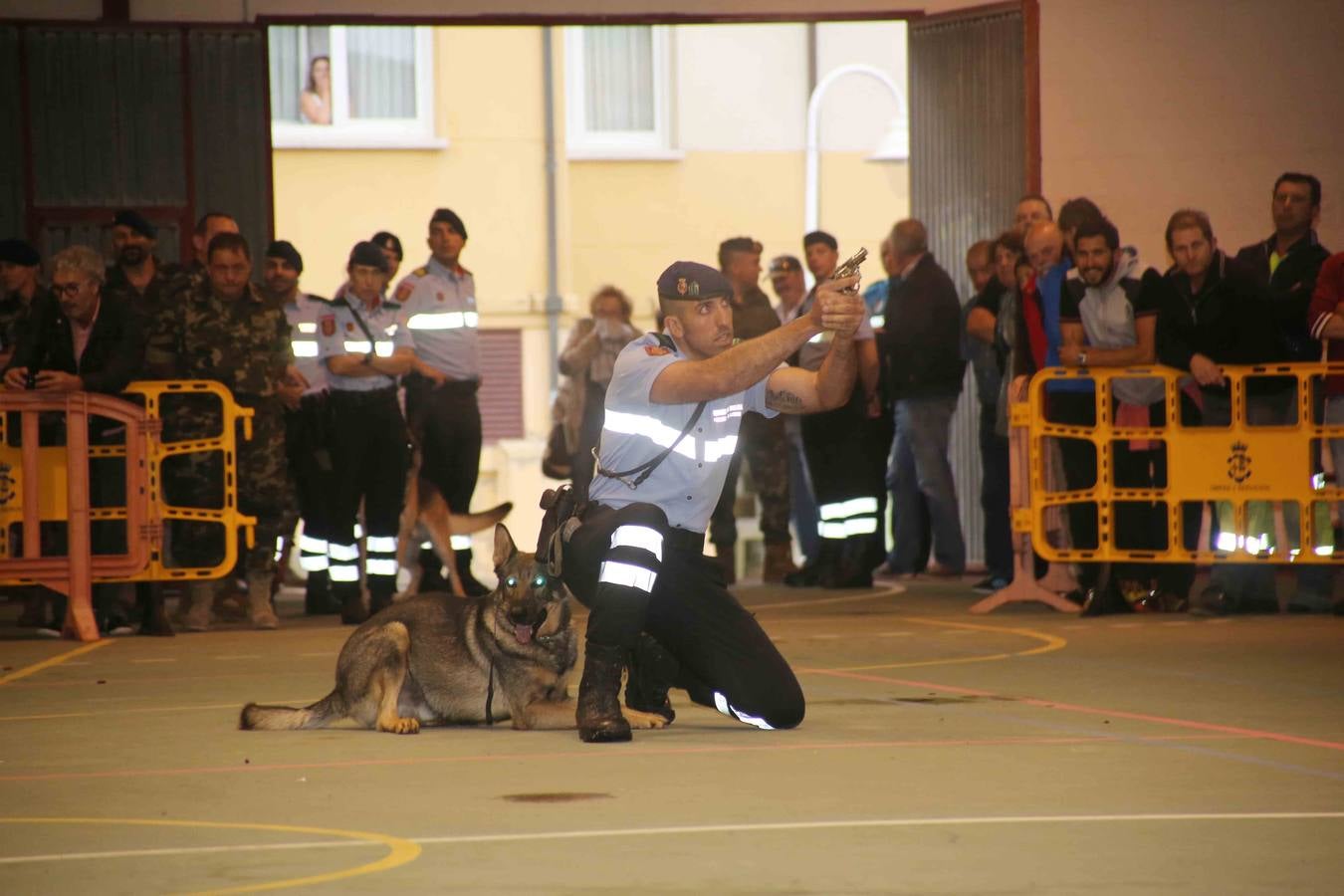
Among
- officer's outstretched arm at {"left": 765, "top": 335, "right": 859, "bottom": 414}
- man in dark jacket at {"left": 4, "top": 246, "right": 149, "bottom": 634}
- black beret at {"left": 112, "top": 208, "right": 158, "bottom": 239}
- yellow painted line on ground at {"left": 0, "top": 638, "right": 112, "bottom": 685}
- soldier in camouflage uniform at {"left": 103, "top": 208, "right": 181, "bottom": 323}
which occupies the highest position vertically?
black beret at {"left": 112, "top": 208, "right": 158, "bottom": 239}

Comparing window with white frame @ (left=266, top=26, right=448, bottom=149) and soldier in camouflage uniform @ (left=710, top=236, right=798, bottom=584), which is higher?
window with white frame @ (left=266, top=26, right=448, bottom=149)

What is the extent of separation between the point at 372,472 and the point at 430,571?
4.63 ft

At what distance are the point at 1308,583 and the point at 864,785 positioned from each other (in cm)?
692

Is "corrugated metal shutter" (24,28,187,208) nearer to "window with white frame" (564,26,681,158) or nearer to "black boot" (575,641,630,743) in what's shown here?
"black boot" (575,641,630,743)

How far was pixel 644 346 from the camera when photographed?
843 cm

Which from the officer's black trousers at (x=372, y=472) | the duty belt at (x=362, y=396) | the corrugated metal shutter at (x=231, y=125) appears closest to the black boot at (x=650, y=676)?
the officer's black trousers at (x=372, y=472)

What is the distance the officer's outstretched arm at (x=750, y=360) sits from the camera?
25.3 feet

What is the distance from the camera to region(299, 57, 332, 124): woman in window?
29797 millimetres

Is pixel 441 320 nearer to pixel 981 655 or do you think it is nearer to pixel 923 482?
pixel 923 482

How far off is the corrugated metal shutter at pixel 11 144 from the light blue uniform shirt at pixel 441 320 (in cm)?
335

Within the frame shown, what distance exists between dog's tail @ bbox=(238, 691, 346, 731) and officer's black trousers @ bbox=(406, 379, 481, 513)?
6.17 meters

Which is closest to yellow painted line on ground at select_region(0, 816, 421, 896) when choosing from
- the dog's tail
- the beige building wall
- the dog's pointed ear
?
the dog's tail

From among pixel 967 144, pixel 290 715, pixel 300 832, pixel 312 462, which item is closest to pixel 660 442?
pixel 290 715

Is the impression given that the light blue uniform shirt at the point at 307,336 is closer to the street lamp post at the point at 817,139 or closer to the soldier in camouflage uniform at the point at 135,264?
the soldier in camouflage uniform at the point at 135,264
